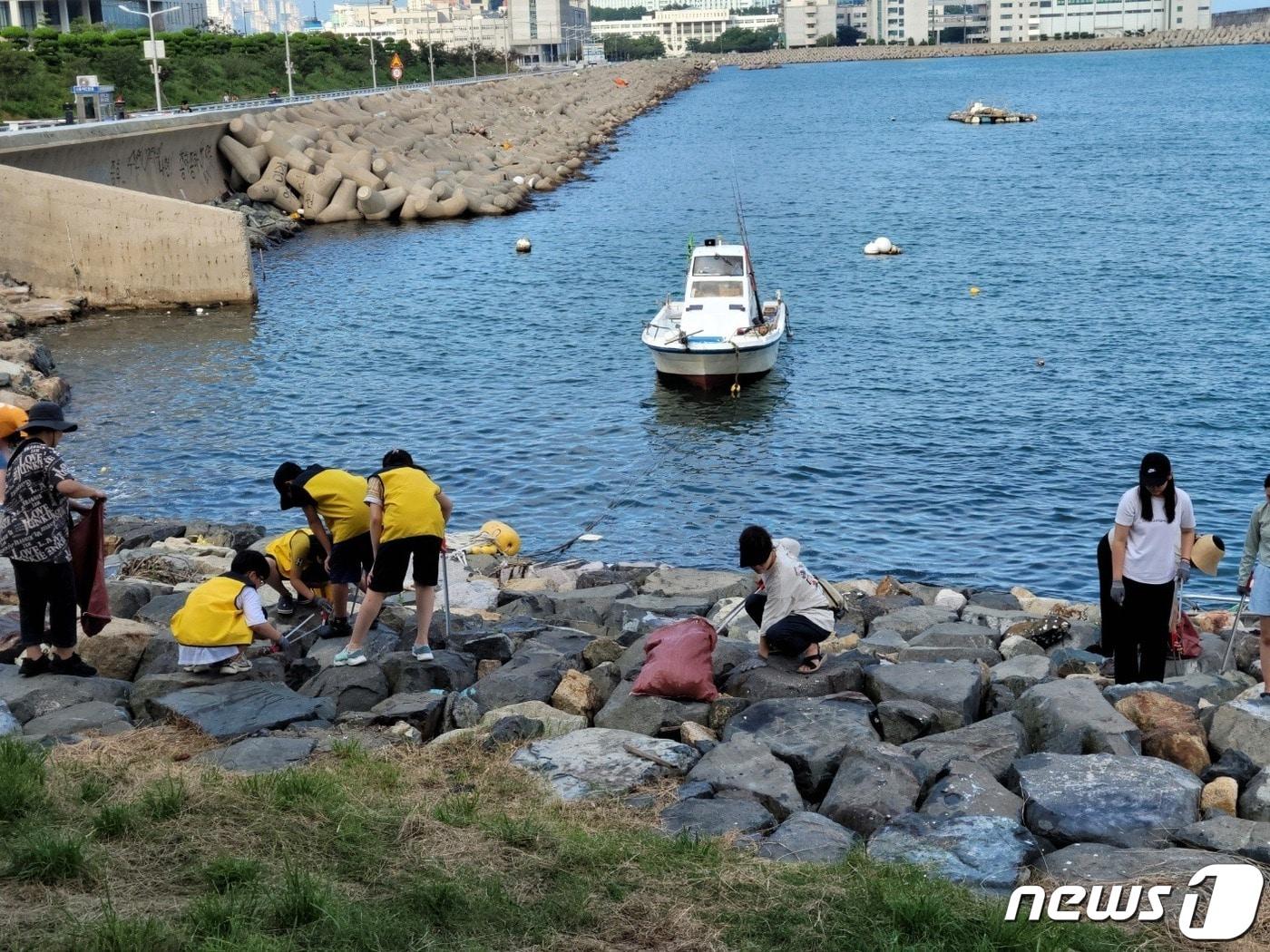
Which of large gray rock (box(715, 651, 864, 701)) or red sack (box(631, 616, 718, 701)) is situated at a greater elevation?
red sack (box(631, 616, 718, 701))

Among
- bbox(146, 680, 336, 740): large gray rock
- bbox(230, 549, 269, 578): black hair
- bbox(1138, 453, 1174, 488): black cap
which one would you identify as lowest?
bbox(146, 680, 336, 740): large gray rock

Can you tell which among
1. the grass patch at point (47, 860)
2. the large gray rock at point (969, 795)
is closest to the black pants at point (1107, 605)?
the large gray rock at point (969, 795)

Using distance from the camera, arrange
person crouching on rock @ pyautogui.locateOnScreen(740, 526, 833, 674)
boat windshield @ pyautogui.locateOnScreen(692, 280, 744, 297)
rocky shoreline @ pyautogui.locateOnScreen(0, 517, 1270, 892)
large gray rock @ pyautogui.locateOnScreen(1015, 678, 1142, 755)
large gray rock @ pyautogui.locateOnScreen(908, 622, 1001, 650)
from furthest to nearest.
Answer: boat windshield @ pyautogui.locateOnScreen(692, 280, 744, 297), large gray rock @ pyautogui.locateOnScreen(908, 622, 1001, 650), person crouching on rock @ pyautogui.locateOnScreen(740, 526, 833, 674), large gray rock @ pyautogui.locateOnScreen(1015, 678, 1142, 755), rocky shoreline @ pyautogui.locateOnScreen(0, 517, 1270, 892)

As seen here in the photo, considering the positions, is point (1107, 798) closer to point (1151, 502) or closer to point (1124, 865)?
point (1124, 865)

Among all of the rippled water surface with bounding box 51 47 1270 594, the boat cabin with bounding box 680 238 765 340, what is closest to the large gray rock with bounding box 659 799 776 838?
the rippled water surface with bounding box 51 47 1270 594

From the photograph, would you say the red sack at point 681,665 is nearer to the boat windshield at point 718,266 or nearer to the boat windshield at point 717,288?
the boat windshield at point 717,288

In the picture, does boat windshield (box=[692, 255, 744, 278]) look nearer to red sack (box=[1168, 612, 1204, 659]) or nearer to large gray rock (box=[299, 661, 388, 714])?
→ red sack (box=[1168, 612, 1204, 659])

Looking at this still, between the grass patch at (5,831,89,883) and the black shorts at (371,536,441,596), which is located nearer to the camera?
the grass patch at (5,831,89,883)

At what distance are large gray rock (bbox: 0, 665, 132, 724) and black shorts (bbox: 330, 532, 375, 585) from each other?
5.39 ft

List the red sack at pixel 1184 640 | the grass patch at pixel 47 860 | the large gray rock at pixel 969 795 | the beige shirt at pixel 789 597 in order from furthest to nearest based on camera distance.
Result: the red sack at pixel 1184 640 < the beige shirt at pixel 789 597 < the large gray rock at pixel 969 795 < the grass patch at pixel 47 860

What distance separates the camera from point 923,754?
→ 319 inches

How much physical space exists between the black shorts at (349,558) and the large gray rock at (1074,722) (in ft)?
15.5

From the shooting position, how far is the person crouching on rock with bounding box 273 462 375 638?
1010cm

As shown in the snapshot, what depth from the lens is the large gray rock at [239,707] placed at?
856cm
